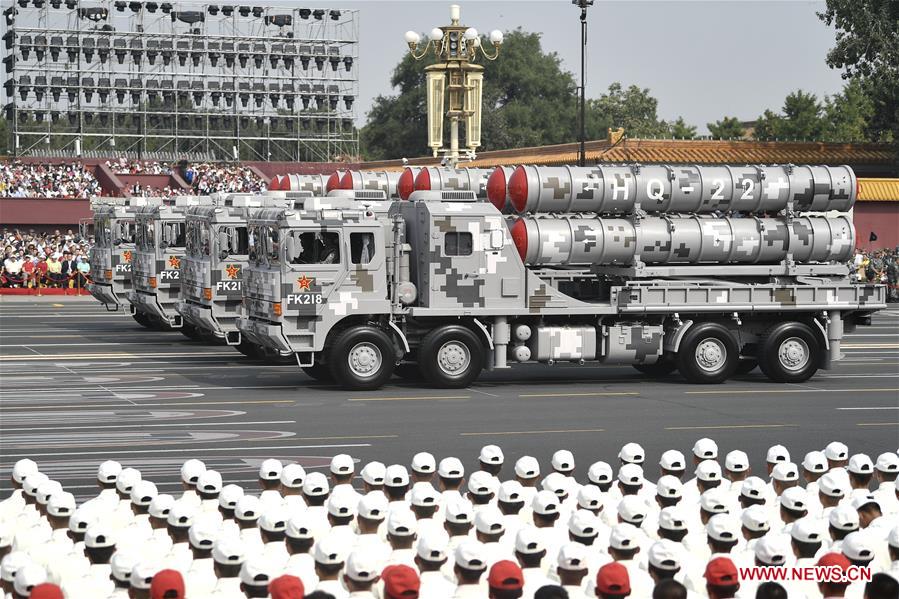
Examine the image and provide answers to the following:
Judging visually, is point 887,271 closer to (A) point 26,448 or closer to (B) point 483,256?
(B) point 483,256

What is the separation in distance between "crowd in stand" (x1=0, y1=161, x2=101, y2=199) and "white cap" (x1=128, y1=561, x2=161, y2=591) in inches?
2270

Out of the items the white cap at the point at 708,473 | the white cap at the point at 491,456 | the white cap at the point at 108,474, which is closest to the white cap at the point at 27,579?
the white cap at the point at 108,474

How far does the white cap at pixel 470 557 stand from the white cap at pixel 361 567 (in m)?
0.40

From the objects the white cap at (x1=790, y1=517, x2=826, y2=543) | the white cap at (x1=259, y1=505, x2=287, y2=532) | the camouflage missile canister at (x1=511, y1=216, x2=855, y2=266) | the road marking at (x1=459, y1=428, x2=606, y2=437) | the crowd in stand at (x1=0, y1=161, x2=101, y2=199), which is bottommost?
the road marking at (x1=459, y1=428, x2=606, y2=437)

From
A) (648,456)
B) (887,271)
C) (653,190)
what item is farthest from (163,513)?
(887,271)

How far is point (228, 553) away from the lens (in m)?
6.75

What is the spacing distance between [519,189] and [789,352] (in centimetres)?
538

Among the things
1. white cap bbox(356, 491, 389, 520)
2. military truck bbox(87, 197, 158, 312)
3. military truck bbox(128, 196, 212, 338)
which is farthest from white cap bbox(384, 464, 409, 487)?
military truck bbox(87, 197, 158, 312)

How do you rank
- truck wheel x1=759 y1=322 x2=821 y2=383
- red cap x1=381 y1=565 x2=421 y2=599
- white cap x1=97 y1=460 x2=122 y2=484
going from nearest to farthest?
red cap x1=381 y1=565 x2=421 y2=599 → white cap x1=97 y1=460 x2=122 y2=484 → truck wheel x1=759 y1=322 x2=821 y2=383

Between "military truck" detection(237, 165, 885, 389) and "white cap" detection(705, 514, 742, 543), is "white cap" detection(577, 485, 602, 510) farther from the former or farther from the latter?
"military truck" detection(237, 165, 885, 389)

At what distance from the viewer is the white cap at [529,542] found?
694cm

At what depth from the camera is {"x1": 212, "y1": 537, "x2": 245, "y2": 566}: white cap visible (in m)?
6.74

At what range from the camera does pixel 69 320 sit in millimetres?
36500

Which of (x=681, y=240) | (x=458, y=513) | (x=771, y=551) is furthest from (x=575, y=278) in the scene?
(x=771, y=551)
